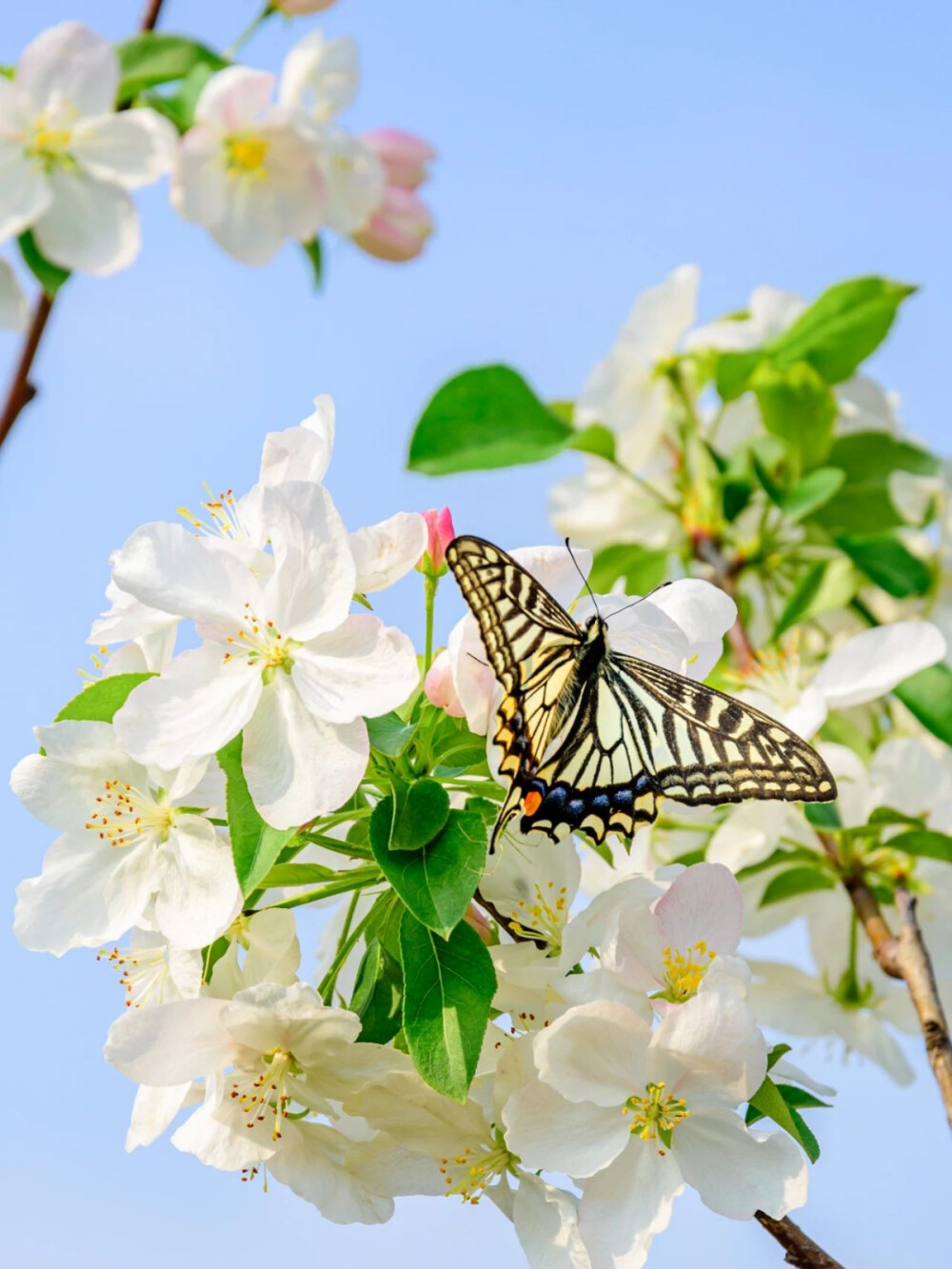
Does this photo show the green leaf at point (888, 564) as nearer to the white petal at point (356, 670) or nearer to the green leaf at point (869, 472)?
the green leaf at point (869, 472)

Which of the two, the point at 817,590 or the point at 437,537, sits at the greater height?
the point at 437,537

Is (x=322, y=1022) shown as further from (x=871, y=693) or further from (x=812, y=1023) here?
(x=812, y=1023)

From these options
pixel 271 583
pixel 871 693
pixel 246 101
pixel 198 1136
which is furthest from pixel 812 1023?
pixel 246 101

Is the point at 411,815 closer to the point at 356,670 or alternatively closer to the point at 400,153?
the point at 356,670

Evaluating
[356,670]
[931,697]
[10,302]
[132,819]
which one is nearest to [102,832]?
[132,819]

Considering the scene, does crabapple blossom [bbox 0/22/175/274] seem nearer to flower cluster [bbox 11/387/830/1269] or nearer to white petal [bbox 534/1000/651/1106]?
flower cluster [bbox 11/387/830/1269]

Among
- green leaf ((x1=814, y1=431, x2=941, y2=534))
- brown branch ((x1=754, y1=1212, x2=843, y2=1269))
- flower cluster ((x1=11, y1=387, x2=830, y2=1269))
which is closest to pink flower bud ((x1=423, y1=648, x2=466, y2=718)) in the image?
flower cluster ((x1=11, y1=387, x2=830, y2=1269))

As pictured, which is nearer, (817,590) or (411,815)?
(411,815)

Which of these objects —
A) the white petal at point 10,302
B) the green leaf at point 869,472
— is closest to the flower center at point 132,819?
the white petal at point 10,302
